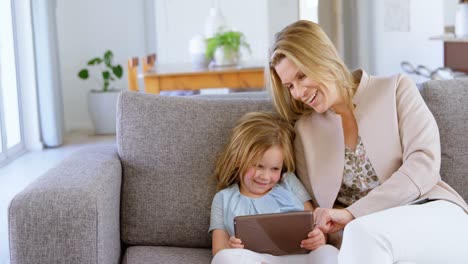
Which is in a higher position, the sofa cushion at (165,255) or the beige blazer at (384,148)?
the beige blazer at (384,148)

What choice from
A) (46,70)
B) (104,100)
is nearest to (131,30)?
(104,100)

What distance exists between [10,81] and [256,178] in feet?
15.7

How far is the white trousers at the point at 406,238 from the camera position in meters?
1.59

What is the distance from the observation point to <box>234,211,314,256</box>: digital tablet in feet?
6.17

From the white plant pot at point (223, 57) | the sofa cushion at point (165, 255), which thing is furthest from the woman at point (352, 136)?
the white plant pot at point (223, 57)

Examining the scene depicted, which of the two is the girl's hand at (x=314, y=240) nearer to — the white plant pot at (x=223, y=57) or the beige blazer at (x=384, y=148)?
the beige blazer at (x=384, y=148)

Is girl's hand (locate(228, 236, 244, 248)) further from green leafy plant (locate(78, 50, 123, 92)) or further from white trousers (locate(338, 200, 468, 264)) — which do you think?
green leafy plant (locate(78, 50, 123, 92))

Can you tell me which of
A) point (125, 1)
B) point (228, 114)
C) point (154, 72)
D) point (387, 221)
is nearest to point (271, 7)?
point (125, 1)

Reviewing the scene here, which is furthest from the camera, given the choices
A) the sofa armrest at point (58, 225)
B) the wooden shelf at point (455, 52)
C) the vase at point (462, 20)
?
the wooden shelf at point (455, 52)

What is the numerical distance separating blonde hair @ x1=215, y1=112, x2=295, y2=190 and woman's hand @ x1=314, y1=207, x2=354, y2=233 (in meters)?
0.26

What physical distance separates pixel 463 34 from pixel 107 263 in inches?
155

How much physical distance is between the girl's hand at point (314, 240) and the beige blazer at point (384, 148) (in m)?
0.10

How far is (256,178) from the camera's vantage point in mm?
2072

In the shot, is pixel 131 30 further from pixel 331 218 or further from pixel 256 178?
pixel 331 218
